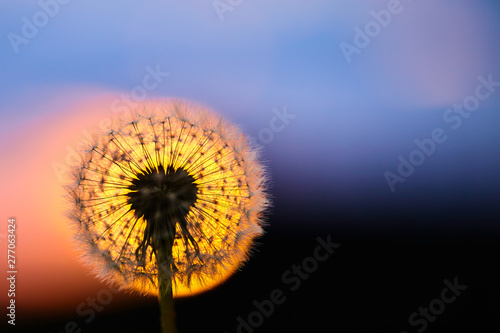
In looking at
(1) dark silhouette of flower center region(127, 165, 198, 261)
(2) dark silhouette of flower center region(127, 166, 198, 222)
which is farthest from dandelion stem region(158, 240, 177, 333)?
(2) dark silhouette of flower center region(127, 166, 198, 222)

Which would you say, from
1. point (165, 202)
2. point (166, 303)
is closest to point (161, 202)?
point (165, 202)

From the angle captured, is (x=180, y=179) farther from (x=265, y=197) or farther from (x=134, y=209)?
(x=265, y=197)

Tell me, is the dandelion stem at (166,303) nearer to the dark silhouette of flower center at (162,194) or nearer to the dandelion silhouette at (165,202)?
the dandelion silhouette at (165,202)

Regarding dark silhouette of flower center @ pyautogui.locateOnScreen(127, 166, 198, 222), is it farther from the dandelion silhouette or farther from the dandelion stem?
the dandelion stem

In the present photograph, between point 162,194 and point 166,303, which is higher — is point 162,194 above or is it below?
above

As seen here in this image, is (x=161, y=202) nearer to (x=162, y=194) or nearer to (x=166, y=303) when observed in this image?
(x=162, y=194)

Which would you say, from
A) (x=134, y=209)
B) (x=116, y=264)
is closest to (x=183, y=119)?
(x=134, y=209)
